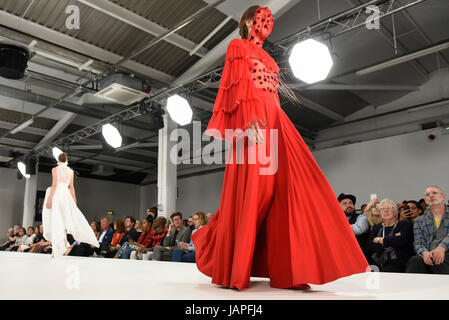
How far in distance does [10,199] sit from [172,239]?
10.5m

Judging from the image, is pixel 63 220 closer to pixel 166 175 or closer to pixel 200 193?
pixel 166 175

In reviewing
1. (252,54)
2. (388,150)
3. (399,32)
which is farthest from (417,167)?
(252,54)

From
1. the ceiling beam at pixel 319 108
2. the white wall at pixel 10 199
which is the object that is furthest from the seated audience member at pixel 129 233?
the white wall at pixel 10 199

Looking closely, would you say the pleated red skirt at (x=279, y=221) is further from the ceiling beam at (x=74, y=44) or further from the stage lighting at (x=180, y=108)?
the ceiling beam at (x=74, y=44)

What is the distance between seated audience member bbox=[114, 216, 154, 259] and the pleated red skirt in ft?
14.0

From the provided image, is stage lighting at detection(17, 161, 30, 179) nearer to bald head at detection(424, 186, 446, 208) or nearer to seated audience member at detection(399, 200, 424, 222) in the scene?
seated audience member at detection(399, 200, 424, 222)

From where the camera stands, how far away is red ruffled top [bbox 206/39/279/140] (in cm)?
167

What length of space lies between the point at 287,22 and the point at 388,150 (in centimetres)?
450

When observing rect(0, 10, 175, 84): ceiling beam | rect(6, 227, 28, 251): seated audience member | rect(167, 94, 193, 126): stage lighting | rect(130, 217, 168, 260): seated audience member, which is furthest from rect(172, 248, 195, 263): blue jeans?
rect(6, 227, 28, 251): seated audience member

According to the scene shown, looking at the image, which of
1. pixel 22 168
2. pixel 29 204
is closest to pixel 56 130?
pixel 22 168

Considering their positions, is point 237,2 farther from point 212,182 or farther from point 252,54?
point 212,182

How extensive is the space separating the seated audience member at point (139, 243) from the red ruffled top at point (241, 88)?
4400 millimetres

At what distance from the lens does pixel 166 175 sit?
746 cm
